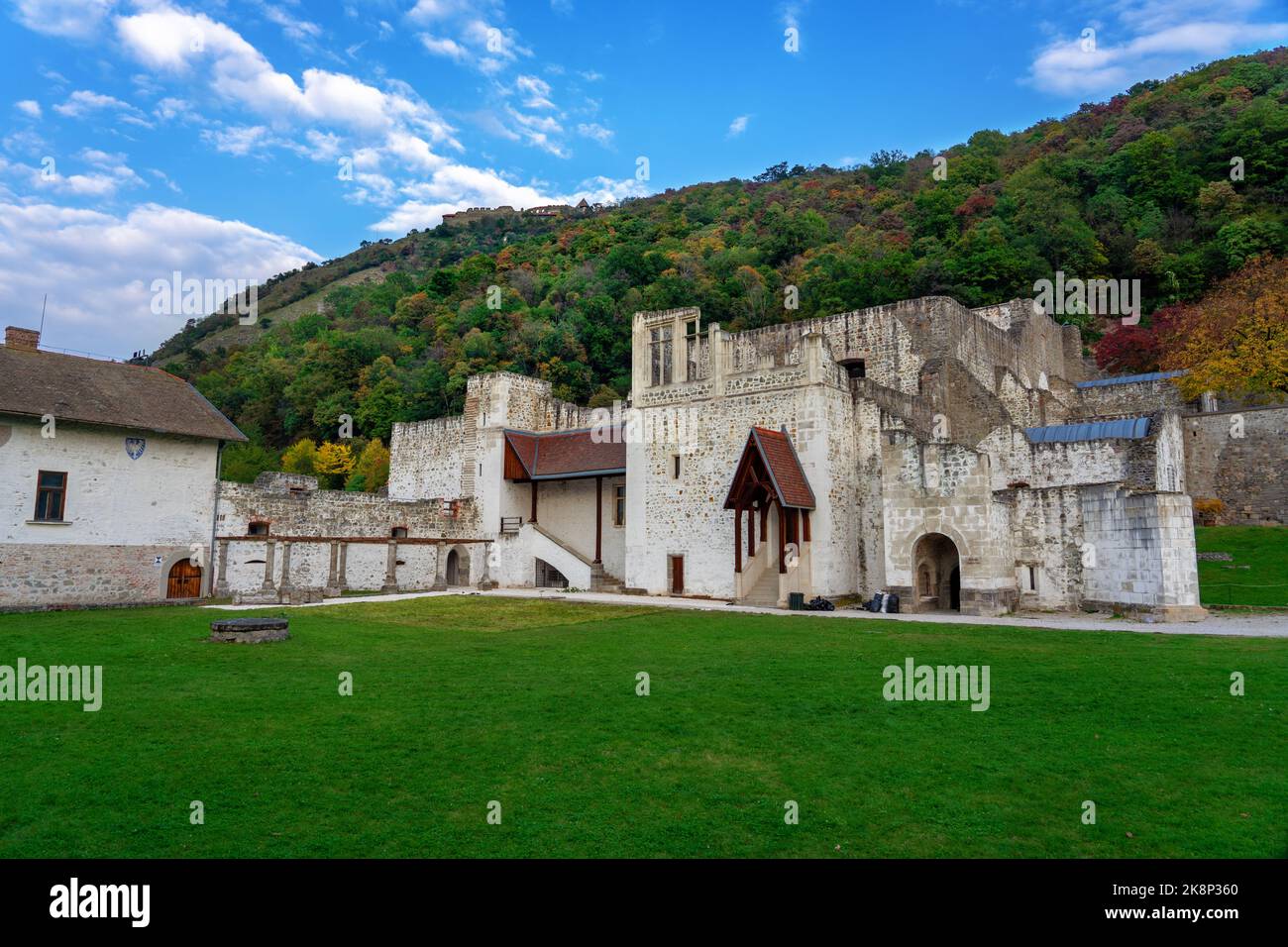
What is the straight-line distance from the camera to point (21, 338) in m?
24.4

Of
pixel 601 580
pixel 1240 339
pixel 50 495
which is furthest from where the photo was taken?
pixel 1240 339

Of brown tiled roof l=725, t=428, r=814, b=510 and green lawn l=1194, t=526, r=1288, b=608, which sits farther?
brown tiled roof l=725, t=428, r=814, b=510

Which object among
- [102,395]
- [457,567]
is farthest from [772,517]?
[102,395]

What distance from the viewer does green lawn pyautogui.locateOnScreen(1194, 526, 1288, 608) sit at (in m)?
21.9

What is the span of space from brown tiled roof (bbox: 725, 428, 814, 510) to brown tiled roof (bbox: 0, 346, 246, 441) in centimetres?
1644

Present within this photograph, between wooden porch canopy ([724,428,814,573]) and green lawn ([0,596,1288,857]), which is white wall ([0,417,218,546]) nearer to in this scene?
green lawn ([0,596,1288,857])

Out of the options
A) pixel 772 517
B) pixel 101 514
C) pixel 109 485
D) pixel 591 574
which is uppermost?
pixel 109 485

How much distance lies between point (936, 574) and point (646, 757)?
792 inches

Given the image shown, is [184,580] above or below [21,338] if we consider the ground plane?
below

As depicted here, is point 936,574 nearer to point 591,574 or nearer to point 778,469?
point 778,469

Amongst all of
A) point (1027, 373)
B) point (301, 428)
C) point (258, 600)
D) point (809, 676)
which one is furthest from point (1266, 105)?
point (301, 428)

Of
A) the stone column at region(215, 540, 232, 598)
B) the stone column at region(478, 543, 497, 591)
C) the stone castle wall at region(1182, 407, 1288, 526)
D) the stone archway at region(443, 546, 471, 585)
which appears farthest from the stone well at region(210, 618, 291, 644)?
the stone castle wall at region(1182, 407, 1288, 526)

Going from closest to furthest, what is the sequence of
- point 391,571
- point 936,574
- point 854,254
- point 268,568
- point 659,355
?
point 936,574 → point 268,568 → point 659,355 → point 391,571 → point 854,254
